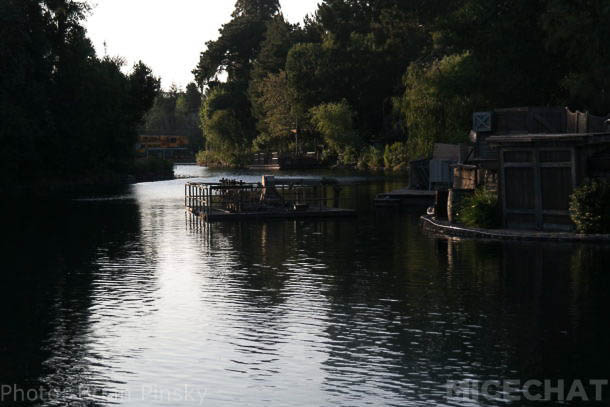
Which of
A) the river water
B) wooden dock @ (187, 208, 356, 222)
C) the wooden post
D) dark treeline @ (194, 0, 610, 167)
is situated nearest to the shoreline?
the wooden post

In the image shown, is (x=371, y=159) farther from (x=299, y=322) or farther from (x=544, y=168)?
(x=299, y=322)

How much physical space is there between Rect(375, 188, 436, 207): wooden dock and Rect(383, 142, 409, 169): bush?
196 ft

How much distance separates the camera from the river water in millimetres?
13367

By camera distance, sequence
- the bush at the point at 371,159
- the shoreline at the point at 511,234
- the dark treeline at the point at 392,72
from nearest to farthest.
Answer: the shoreline at the point at 511,234 → the dark treeline at the point at 392,72 → the bush at the point at 371,159

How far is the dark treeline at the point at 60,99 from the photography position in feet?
246

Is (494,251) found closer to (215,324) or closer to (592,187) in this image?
(592,187)

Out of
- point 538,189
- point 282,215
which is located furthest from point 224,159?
point 538,189

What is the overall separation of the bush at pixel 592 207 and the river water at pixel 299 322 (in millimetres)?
1886

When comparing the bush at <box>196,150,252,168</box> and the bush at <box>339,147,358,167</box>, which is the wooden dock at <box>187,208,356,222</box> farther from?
the bush at <box>196,150,252,168</box>

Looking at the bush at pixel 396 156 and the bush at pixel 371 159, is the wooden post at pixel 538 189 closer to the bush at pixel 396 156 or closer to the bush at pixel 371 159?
the bush at pixel 396 156

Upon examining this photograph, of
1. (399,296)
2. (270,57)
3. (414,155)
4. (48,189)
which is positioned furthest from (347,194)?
(270,57)

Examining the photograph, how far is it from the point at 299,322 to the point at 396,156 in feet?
338

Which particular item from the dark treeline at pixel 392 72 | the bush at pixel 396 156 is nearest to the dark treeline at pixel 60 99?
the dark treeline at pixel 392 72

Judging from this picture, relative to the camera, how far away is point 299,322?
59.0 ft
